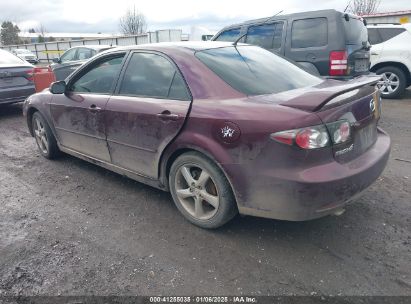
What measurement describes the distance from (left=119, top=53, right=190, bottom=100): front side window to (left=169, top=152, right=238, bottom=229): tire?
0.58 m

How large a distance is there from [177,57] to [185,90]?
0.37 metres

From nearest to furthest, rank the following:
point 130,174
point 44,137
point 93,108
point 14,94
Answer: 1. point 130,174
2. point 93,108
3. point 44,137
4. point 14,94

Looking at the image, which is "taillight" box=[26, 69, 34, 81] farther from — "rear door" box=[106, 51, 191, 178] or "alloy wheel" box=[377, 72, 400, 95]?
"alloy wheel" box=[377, 72, 400, 95]

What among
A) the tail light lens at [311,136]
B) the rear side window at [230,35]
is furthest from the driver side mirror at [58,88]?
the rear side window at [230,35]

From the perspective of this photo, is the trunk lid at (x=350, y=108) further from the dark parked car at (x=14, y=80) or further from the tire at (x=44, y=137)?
the dark parked car at (x=14, y=80)

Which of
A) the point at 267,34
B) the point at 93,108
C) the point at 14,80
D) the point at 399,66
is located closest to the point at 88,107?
the point at 93,108

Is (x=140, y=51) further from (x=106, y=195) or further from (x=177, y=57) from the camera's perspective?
(x=106, y=195)

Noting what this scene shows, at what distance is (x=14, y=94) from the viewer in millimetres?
7598

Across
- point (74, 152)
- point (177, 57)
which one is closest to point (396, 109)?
point (177, 57)

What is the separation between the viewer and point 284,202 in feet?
7.83

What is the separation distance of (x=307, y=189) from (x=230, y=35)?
5.85m

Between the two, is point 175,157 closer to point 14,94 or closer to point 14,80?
point 14,94

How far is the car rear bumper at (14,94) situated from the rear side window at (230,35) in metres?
4.54

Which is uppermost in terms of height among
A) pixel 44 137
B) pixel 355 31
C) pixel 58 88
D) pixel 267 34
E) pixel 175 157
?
pixel 355 31
